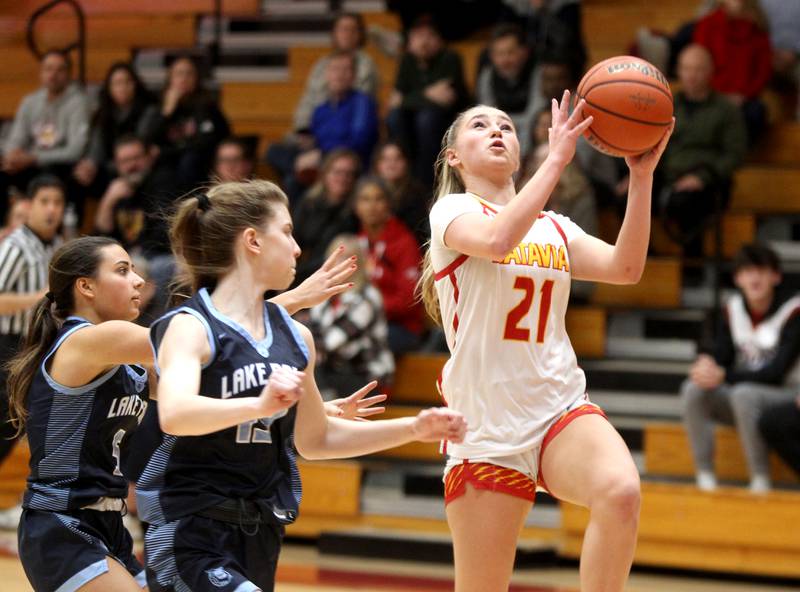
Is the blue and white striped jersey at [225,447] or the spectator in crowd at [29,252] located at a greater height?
the blue and white striped jersey at [225,447]

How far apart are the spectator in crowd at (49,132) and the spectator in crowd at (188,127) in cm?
82

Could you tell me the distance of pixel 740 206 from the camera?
891 centimetres

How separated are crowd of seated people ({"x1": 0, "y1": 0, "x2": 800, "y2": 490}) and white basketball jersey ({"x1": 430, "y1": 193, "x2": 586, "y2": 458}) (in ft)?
13.1

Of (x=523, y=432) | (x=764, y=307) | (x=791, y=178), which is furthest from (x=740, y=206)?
(x=523, y=432)

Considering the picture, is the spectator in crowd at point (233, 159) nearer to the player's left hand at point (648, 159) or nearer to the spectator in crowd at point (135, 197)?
the spectator in crowd at point (135, 197)

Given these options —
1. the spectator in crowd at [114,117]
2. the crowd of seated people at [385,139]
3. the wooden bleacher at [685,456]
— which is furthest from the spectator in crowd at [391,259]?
the spectator in crowd at [114,117]

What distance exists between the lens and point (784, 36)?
30.0ft

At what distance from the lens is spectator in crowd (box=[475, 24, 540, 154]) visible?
8.78m

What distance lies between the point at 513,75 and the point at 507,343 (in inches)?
212

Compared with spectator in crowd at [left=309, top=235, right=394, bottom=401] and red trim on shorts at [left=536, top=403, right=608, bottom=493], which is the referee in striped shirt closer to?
spectator in crowd at [left=309, top=235, right=394, bottom=401]

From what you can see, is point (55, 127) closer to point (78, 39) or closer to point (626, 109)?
point (78, 39)

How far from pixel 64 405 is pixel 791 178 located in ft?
21.1

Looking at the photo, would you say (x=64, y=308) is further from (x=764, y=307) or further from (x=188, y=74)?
(x=188, y=74)

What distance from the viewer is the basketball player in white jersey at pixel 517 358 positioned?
3525 millimetres
